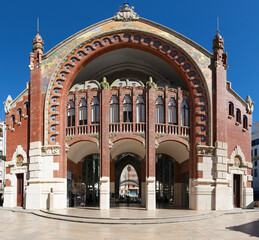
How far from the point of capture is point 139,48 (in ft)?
114

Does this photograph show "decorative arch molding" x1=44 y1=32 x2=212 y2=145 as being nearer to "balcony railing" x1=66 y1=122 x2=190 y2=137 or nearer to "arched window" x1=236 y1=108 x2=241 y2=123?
"balcony railing" x1=66 y1=122 x2=190 y2=137

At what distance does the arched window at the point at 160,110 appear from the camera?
32938 millimetres

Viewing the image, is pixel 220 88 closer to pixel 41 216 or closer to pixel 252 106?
pixel 252 106

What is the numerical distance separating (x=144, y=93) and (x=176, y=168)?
1066 centimetres

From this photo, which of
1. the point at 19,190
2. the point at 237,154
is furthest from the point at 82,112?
the point at 237,154

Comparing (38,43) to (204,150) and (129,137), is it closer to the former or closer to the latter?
(129,137)

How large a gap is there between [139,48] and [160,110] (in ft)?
21.5

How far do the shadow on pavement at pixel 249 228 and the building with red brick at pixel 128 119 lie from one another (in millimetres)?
8369

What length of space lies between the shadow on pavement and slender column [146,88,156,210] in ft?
30.6

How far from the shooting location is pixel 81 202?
126 ft

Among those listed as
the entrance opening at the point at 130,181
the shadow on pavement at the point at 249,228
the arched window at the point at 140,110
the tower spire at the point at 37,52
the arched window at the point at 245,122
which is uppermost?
the tower spire at the point at 37,52

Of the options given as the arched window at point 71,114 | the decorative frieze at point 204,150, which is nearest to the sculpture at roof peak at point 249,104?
the decorative frieze at point 204,150

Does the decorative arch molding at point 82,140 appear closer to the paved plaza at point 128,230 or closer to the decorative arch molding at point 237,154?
the paved plaza at point 128,230

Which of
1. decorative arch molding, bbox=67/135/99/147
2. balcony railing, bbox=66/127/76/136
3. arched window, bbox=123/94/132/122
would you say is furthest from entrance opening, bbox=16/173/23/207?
arched window, bbox=123/94/132/122
